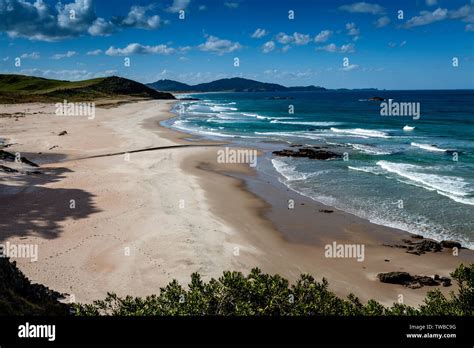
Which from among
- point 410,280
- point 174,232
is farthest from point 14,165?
point 410,280

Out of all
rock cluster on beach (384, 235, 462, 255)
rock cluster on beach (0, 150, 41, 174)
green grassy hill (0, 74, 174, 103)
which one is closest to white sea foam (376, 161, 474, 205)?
rock cluster on beach (384, 235, 462, 255)

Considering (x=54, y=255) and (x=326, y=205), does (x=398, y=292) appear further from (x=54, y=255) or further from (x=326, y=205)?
(x=54, y=255)

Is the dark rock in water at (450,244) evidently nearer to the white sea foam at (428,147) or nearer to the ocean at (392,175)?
the ocean at (392,175)

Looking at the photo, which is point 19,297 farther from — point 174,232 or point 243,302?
point 174,232

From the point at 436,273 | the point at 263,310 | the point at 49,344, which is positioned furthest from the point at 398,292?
the point at 49,344

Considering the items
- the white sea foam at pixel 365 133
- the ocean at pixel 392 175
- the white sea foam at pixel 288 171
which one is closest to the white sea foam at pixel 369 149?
the ocean at pixel 392 175

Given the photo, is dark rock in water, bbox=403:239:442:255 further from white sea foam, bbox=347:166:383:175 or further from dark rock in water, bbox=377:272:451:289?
white sea foam, bbox=347:166:383:175

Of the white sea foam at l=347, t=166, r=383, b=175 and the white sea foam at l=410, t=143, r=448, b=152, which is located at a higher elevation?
the white sea foam at l=410, t=143, r=448, b=152
